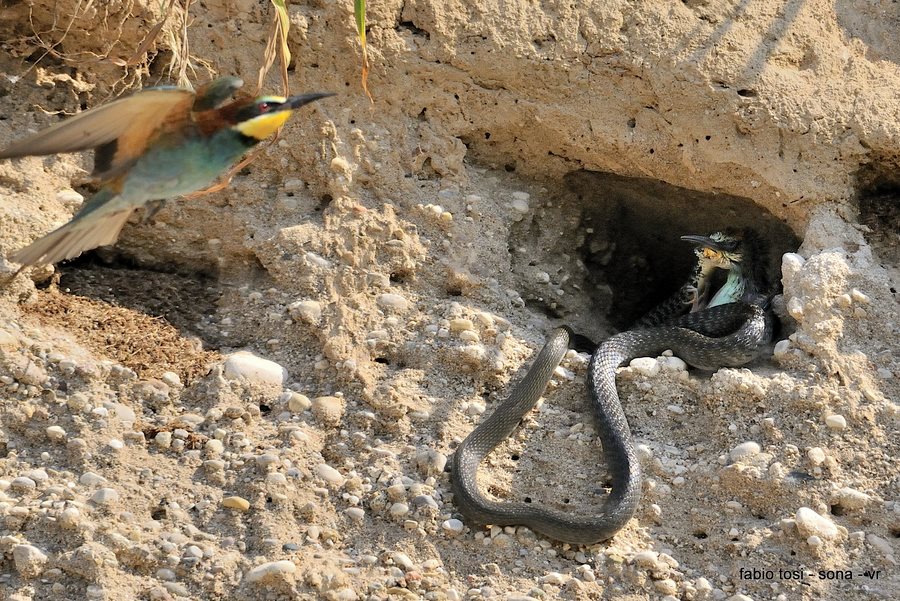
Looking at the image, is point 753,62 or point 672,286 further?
point 672,286

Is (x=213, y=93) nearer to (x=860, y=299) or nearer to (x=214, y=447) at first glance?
(x=214, y=447)

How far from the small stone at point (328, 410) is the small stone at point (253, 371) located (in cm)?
23

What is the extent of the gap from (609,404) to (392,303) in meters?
1.21

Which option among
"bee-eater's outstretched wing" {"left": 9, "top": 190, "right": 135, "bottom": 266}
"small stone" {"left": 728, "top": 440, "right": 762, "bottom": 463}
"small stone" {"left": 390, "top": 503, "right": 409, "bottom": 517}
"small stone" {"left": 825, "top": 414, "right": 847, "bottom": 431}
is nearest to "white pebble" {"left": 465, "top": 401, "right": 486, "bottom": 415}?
"small stone" {"left": 390, "top": 503, "right": 409, "bottom": 517}

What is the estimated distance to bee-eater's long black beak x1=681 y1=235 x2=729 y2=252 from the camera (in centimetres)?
616

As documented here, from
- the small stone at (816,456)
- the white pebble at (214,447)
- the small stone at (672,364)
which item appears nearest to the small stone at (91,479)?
the white pebble at (214,447)

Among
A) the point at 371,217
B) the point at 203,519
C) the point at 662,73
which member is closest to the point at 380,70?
the point at 371,217

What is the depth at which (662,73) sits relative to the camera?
566 cm

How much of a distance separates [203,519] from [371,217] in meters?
1.93

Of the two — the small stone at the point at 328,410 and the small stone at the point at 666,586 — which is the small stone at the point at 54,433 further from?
the small stone at the point at 666,586

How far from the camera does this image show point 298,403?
15.4 feet

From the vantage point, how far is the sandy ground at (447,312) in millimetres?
4176

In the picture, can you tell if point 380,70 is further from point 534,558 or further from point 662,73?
point 534,558

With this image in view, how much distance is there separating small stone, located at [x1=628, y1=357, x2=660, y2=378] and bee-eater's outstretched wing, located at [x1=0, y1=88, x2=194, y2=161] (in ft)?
10.0
